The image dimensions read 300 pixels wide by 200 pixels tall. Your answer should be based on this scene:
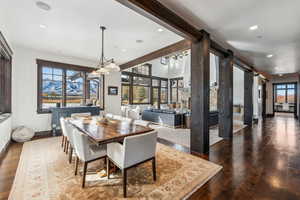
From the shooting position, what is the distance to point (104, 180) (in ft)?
7.27

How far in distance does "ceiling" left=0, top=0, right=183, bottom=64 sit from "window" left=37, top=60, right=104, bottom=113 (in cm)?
72

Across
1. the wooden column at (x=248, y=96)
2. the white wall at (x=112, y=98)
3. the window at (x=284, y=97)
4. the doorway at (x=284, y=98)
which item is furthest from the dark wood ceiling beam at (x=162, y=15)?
the window at (x=284, y=97)

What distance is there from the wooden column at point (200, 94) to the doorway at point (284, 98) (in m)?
11.7

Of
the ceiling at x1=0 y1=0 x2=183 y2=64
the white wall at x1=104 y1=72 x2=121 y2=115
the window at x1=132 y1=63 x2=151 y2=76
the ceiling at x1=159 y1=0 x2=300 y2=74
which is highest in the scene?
the window at x1=132 y1=63 x2=151 y2=76

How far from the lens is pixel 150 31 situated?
11.1ft

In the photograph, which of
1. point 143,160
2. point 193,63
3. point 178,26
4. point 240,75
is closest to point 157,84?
point 240,75

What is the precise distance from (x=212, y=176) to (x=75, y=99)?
5.44m

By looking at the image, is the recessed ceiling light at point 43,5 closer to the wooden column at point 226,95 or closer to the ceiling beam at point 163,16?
the ceiling beam at point 163,16


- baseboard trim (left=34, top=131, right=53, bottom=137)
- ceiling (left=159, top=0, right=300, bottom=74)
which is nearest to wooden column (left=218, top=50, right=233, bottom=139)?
ceiling (left=159, top=0, right=300, bottom=74)

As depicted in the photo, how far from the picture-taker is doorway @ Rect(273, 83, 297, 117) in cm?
1157

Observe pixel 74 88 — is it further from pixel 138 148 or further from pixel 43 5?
pixel 138 148

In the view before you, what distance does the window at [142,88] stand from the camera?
380 inches

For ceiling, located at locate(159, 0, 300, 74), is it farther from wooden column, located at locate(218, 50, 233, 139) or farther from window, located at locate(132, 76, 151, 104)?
window, located at locate(132, 76, 151, 104)

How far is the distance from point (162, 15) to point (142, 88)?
8.26 m
